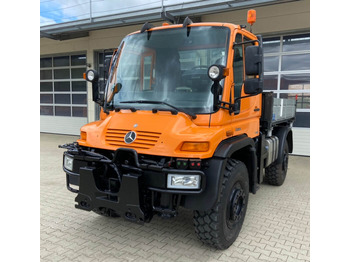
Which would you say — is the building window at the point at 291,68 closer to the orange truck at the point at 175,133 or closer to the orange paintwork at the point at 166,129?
the orange truck at the point at 175,133

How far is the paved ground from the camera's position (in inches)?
123

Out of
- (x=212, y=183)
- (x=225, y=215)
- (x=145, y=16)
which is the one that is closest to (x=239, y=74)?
(x=212, y=183)

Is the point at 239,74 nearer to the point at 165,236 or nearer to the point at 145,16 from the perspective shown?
the point at 165,236

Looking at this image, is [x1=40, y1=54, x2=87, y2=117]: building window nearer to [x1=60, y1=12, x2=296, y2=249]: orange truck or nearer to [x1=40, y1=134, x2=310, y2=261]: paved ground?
[x1=40, y1=134, x2=310, y2=261]: paved ground

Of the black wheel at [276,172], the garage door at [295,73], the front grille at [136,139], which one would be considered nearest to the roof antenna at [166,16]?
the garage door at [295,73]

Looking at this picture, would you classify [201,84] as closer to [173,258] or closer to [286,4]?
[173,258]

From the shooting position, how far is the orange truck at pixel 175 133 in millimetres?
2730

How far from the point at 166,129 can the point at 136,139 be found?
344 mm

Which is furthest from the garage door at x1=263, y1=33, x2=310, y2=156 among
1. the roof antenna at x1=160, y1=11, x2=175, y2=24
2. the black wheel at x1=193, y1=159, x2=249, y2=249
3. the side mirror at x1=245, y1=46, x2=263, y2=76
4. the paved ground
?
the side mirror at x1=245, y1=46, x2=263, y2=76

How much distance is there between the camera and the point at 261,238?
3541 millimetres

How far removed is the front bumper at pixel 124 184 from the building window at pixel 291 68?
708cm

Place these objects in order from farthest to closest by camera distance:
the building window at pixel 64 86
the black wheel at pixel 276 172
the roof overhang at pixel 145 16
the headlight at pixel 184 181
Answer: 1. the building window at pixel 64 86
2. the roof overhang at pixel 145 16
3. the black wheel at pixel 276 172
4. the headlight at pixel 184 181

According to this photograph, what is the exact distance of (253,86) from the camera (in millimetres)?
3064

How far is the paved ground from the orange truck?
0.98 ft
